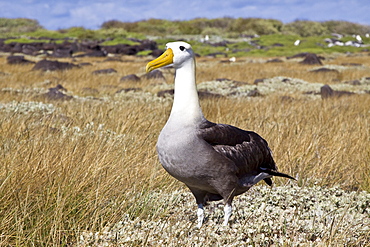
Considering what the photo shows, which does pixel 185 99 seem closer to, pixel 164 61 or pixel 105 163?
pixel 164 61

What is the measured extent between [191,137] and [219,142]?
0.29m

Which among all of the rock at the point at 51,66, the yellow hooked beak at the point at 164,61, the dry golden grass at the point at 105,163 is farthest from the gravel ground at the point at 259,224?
the rock at the point at 51,66

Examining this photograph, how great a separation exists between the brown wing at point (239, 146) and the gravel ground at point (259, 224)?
40 cm

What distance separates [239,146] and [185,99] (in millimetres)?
588

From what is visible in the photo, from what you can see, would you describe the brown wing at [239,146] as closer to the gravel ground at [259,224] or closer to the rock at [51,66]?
the gravel ground at [259,224]

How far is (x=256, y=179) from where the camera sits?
3305 mm

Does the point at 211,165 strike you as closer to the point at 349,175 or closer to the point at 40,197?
the point at 40,197

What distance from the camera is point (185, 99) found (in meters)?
2.97

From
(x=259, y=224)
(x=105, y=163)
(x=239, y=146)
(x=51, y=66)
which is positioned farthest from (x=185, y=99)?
(x=51, y=66)

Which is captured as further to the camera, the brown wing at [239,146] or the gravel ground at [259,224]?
the brown wing at [239,146]

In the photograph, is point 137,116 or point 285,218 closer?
point 285,218

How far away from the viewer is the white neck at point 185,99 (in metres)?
2.95

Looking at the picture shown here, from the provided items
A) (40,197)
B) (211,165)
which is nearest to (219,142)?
(211,165)

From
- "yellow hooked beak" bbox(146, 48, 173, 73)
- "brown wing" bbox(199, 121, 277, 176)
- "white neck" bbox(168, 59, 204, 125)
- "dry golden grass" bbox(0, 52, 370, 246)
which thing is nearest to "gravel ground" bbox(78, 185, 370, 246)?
"dry golden grass" bbox(0, 52, 370, 246)
